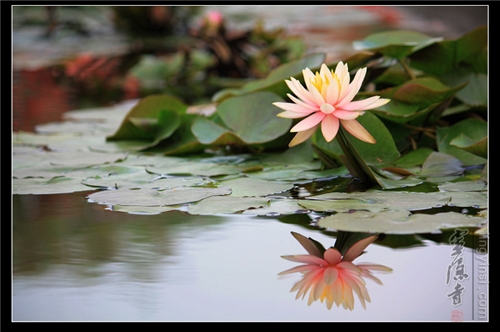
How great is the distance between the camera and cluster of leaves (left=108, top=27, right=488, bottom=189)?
118 centimetres

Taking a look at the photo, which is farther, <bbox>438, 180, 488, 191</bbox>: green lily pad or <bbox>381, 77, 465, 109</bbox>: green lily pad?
<bbox>381, 77, 465, 109</bbox>: green lily pad

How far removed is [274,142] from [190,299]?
720mm

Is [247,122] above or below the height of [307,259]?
above

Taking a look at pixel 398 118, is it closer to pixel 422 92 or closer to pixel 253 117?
pixel 422 92

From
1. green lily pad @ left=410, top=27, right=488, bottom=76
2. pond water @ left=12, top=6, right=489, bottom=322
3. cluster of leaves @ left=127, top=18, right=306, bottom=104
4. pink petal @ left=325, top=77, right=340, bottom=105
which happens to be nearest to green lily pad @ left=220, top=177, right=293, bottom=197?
pond water @ left=12, top=6, right=489, bottom=322

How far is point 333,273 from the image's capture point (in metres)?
0.74

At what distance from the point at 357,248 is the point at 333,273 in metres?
0.08

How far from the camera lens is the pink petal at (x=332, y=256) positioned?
77 centimetres

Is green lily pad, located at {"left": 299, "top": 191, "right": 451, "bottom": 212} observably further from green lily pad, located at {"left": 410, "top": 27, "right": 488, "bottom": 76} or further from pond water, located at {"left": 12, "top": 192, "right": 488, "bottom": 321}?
green lily pad, located at {"left": 410, "top": 27, "right": 488, "bottom": 76}

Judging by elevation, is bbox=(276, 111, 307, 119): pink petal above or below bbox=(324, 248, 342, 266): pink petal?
above

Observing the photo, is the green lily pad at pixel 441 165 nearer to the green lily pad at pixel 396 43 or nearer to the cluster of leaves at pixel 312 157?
the cluster of leaves at pixel 312 157

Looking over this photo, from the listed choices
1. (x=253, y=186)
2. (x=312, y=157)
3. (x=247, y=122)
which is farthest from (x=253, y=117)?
(x=253, y=186)

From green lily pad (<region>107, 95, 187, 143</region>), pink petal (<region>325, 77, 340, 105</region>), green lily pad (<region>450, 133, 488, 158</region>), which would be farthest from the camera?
green lily pad (<region>107, 95, 187, 143</region>)
